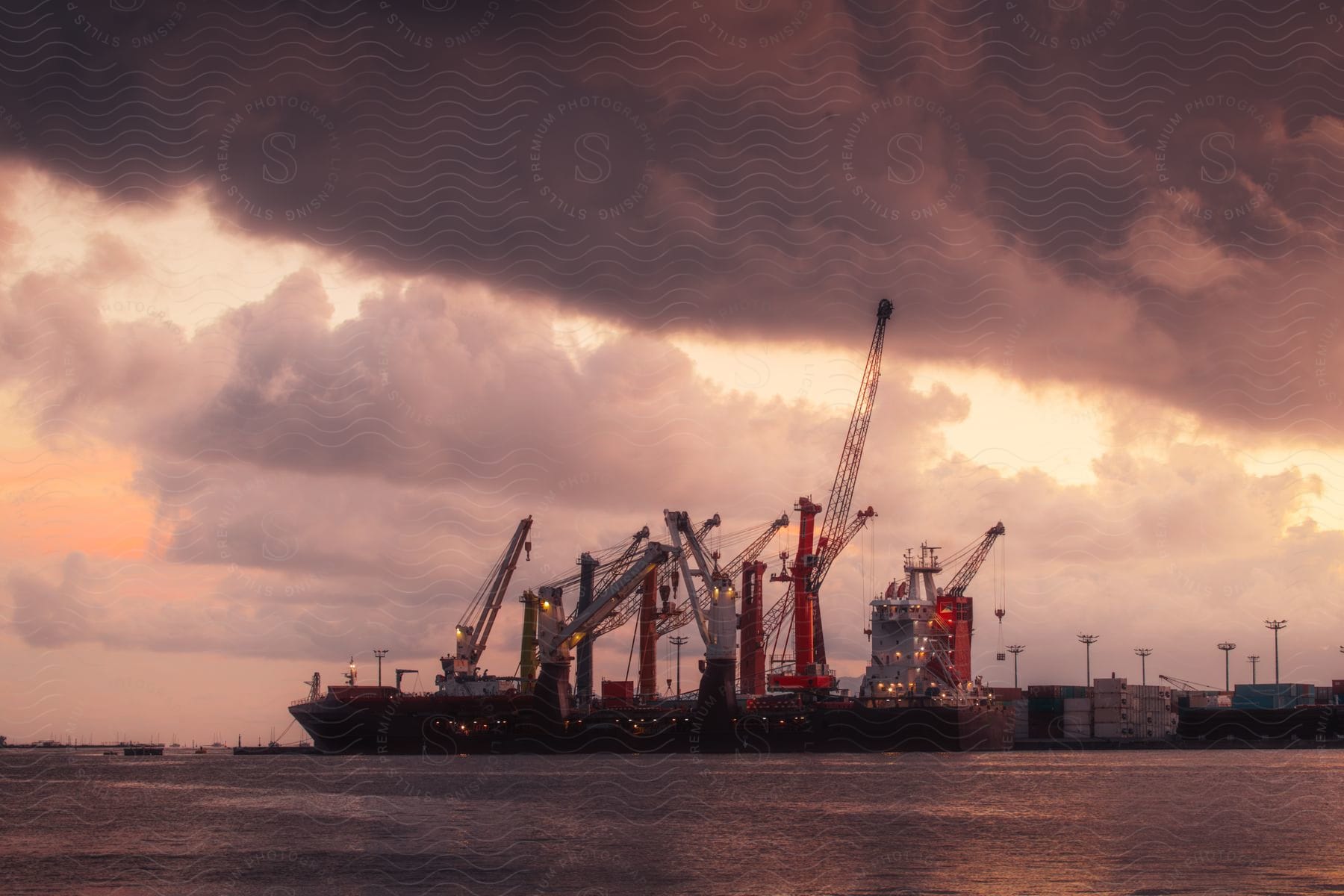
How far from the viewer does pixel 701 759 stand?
153875 millimetres

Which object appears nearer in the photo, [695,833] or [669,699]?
[695,833]

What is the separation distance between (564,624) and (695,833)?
89.0 meters

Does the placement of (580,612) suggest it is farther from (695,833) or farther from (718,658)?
(695,833)

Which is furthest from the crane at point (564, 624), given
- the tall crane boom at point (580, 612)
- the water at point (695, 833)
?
the water at point (695, 833)

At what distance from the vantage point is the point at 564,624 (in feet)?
531

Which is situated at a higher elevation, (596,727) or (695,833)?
(695,833)

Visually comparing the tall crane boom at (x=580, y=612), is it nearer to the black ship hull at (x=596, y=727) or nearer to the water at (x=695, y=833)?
the black ship hull at (x=596, y=727)

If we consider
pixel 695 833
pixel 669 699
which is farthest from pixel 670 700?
pixel 695 833

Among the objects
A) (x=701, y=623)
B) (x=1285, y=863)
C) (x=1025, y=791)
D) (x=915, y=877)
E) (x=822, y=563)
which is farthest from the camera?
(x=822, y=563)

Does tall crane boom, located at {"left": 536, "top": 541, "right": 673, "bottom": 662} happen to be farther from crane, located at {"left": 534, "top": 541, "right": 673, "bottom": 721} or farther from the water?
the water

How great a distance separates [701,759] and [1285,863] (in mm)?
97013

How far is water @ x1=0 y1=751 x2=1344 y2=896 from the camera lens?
56656 millimetres

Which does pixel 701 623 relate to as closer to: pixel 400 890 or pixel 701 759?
pixel 701 759

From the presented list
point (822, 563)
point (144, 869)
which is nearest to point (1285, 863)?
point (144, 869)
